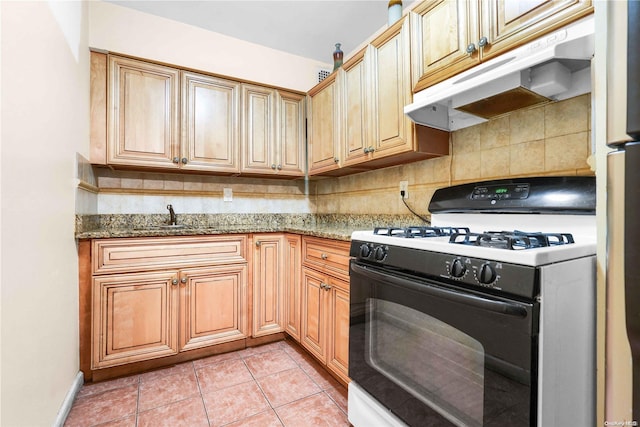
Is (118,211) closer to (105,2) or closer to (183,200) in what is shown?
(183,200)

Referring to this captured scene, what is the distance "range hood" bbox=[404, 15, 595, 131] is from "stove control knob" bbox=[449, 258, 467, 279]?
2.33 feet

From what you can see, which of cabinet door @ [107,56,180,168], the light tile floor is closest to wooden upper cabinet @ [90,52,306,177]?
cabinet door @ [107,56,180,168]

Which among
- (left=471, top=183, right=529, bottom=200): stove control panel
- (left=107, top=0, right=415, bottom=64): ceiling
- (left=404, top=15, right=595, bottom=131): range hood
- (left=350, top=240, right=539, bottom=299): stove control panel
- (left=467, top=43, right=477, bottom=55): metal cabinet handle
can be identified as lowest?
(left=350, top=240, right=539, bottom=299): stove control panel

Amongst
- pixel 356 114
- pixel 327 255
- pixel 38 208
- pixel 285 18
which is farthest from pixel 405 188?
pixel 38 208

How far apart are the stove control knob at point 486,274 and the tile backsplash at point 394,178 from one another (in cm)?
78

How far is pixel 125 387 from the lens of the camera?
70.6 inches

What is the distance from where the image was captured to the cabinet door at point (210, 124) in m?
2.30

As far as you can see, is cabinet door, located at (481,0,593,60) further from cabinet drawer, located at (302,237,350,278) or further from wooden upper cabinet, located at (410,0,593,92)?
cabinet drawer, located at (302,237,350,278)

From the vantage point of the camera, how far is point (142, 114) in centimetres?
217

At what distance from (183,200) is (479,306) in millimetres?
2313

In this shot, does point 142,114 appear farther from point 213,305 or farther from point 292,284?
point 292,284

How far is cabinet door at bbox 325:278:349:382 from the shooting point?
5.31 feet

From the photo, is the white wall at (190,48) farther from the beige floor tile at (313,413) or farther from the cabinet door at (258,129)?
the beige floor tile at (313,413)

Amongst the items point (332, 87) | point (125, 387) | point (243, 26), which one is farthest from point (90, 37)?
point (125, 387)
